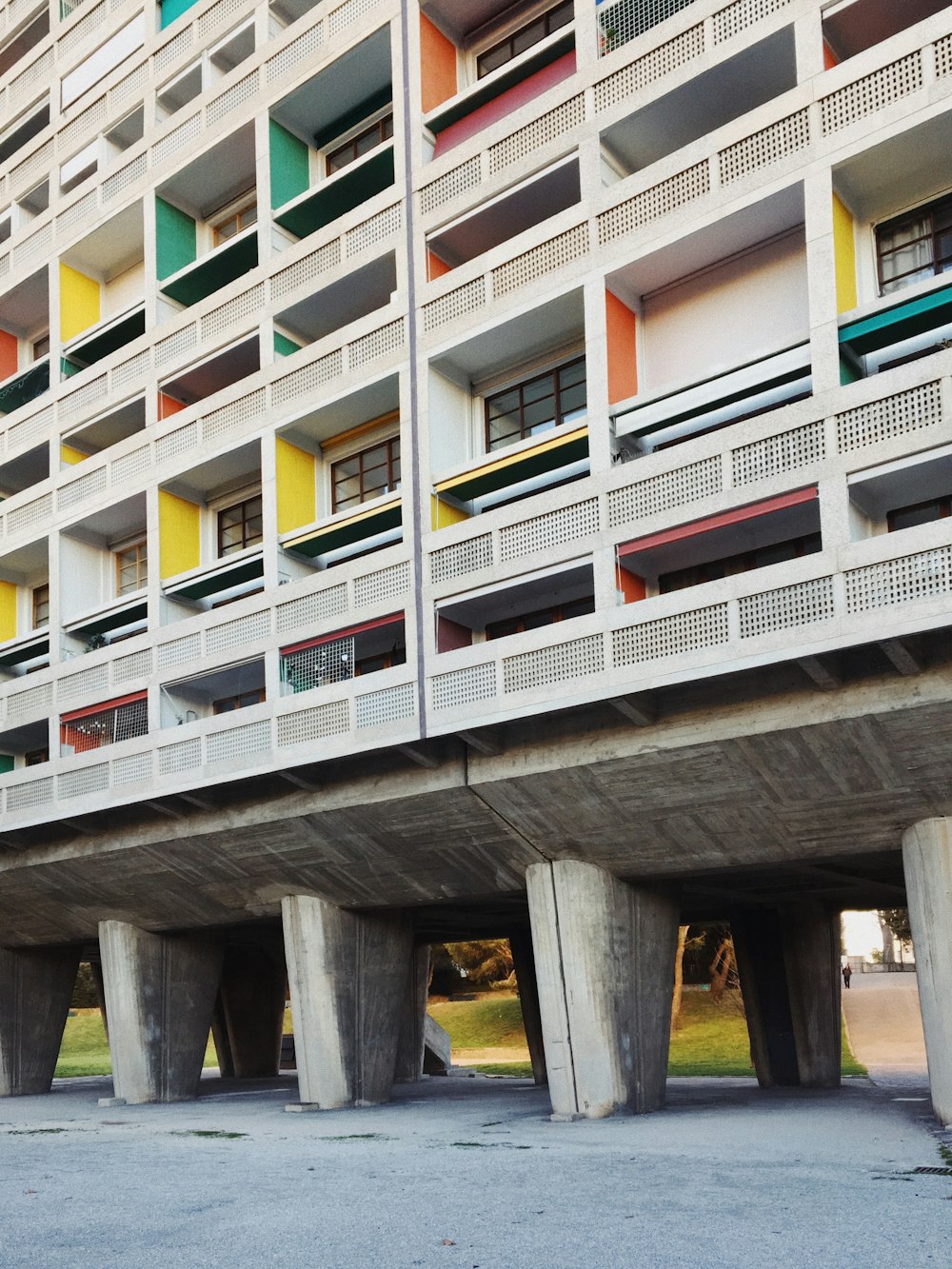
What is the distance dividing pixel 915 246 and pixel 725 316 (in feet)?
9.64

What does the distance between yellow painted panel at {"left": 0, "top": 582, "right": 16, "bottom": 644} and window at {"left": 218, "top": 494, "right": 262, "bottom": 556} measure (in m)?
7.10

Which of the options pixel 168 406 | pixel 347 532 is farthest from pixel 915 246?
pixel 168 406

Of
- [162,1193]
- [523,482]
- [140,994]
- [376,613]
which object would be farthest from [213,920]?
[162,1193]

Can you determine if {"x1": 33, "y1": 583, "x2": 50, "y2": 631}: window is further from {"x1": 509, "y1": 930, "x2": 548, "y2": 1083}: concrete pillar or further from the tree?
the tree

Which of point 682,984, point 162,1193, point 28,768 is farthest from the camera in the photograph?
point 682,984

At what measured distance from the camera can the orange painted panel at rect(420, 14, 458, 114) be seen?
24734 mm

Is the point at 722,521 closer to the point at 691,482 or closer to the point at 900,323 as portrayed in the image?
the point at 691,482

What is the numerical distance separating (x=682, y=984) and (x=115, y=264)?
37210 mm

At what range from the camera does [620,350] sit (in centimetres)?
2133

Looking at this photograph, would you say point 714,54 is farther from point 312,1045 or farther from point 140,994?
point 140,994

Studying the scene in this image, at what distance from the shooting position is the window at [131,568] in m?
30.7

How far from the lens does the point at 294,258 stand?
1034 inches

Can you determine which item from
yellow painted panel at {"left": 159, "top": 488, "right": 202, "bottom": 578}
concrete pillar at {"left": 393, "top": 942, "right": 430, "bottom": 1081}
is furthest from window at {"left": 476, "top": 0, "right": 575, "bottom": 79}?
concrete pillar at {"left": 393, "top": 942, "right": 430, "bottom": 1081}

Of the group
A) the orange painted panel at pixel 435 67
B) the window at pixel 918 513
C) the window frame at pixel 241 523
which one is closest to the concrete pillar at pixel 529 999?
the window frame at pixel 241 523
